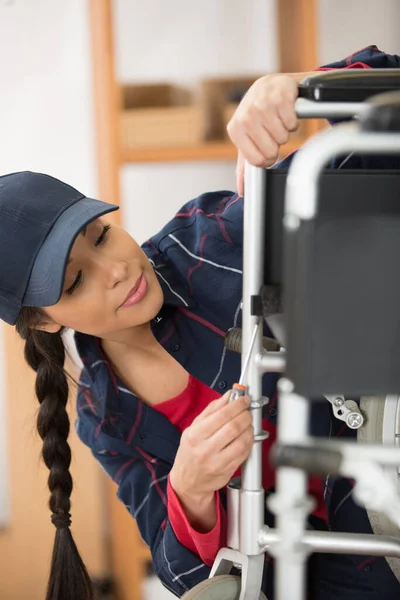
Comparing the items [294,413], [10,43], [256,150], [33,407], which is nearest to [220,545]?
[294,413]

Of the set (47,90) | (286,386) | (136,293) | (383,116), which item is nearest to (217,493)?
(136,293)

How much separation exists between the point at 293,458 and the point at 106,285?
535 mm

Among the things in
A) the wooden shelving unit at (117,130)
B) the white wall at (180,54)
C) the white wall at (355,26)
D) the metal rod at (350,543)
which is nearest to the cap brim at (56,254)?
the metal rod at (350,543)

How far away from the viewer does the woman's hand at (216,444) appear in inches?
38.1

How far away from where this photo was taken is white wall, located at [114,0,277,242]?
232cm

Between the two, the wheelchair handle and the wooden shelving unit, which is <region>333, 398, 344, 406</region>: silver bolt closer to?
the wheelchair handle

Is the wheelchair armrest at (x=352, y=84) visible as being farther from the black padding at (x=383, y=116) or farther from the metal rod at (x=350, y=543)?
the metal rod at (x=350, y=543)

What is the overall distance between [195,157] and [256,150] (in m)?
1.29

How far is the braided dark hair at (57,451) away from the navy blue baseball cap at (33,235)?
0.17m

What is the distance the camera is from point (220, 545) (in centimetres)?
117

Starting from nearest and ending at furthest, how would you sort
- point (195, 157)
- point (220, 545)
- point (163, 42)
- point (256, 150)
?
point (256, 150) → point (220, 545) → point (195, 157) → point (163, 42)

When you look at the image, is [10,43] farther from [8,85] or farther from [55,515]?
[55,515]

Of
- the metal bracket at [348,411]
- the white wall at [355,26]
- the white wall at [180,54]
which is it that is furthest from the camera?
the white wall at [355,26]

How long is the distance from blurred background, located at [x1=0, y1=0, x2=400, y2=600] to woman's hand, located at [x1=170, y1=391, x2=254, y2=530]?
1.25 m
